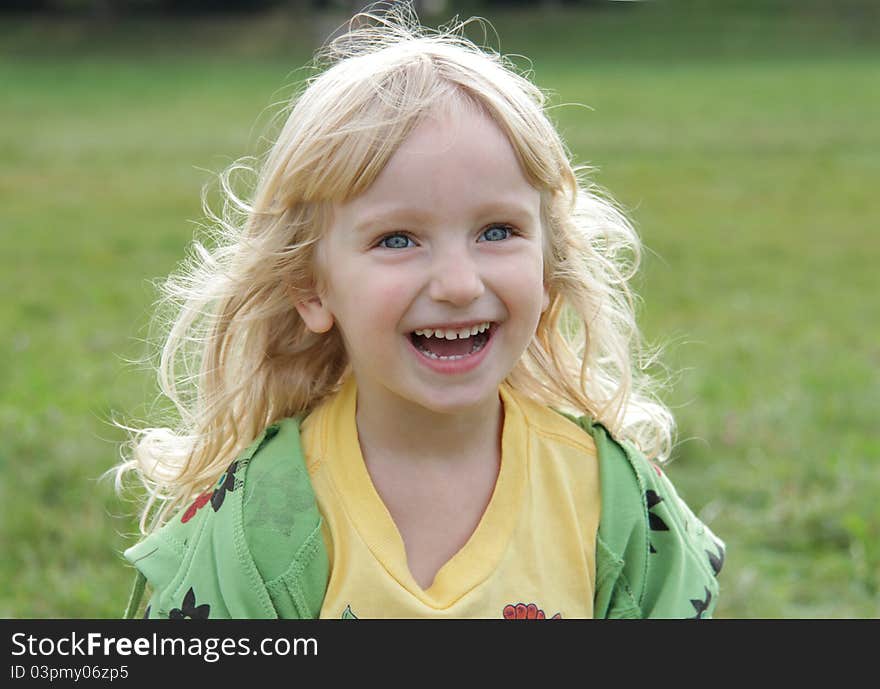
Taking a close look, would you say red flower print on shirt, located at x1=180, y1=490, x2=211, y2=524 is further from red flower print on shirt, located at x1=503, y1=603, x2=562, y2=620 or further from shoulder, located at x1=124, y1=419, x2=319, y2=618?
red flower print on shirt, located at x1=503, y1=603, x2=562, y2=620

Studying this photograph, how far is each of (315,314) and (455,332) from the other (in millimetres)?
361

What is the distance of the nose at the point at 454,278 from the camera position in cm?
207

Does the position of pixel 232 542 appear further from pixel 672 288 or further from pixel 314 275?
pixel 672 288

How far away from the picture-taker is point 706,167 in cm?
1297

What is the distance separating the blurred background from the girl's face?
91 centimetres

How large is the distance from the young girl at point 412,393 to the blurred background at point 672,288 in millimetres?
566

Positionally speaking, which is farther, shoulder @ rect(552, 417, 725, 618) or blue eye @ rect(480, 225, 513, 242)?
shoulder @ rect(552, 417, 725, 618)

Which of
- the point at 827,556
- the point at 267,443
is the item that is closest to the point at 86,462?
the point at 267,443

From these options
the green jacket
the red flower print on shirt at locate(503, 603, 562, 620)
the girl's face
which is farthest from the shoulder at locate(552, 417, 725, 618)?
the girl's face

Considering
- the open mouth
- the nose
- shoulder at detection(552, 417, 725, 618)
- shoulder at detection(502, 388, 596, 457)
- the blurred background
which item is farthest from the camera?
the blurred background

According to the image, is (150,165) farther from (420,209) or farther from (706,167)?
(420,209)

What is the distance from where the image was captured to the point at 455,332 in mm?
2143

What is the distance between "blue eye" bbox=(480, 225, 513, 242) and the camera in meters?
2.17

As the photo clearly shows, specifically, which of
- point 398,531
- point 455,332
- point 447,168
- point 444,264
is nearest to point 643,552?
point 398,531
